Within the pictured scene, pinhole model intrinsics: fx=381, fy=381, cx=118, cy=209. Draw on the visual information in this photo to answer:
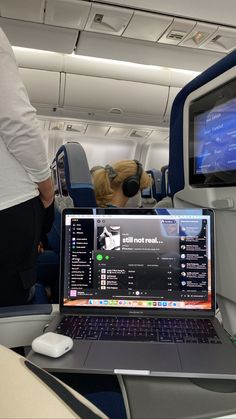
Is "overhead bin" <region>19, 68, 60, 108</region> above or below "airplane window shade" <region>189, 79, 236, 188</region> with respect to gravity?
above

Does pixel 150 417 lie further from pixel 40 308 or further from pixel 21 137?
pixel 21 137

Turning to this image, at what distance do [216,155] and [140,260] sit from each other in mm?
380

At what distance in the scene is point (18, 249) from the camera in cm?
134

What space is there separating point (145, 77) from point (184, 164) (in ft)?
15.7

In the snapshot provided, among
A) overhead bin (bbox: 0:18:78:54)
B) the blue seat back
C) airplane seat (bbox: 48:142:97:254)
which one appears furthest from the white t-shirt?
overhead bin (bbox: 0:18:78:54)

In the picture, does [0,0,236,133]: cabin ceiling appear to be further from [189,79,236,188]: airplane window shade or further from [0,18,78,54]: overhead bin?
[189,79,236,188]: airplane window shade

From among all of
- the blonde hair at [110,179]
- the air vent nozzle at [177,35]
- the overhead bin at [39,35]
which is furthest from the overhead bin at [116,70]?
the blonde hair at [110,179]

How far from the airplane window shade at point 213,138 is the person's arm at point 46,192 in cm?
52

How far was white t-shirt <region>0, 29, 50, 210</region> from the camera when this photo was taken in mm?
1229

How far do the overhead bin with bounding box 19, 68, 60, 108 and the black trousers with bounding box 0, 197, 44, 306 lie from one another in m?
4.40

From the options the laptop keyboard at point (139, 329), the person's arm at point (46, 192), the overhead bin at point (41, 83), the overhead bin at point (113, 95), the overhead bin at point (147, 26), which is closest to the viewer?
the laptop keyboard at point (139, 329)

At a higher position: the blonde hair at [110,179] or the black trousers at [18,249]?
the blonde hair at [110,179]

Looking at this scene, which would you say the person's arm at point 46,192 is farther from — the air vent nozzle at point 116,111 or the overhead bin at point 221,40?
the air vent nozzle at point 116,111

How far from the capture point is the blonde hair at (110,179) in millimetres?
2686
